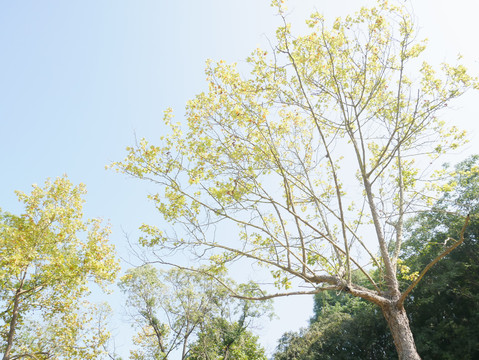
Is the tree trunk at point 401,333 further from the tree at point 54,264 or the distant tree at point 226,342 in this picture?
the distant tree at point 226,342

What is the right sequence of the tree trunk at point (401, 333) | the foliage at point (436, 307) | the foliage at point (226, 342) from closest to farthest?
the tree trunk at point (401, 333)
the foliage at point (436, 307)
the foliage at point (226, 342)

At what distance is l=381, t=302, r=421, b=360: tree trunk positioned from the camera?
4.04m

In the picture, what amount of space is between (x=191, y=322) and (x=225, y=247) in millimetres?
11375

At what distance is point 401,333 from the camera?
13.7 feet

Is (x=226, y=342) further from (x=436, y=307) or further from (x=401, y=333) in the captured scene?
(x=401, y=333)

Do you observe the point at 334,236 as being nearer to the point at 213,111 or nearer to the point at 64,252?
the point at 213,111

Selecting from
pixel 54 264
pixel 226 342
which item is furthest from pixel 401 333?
pixel 226 342

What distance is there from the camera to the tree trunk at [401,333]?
4039 millimetres

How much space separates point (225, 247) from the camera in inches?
182

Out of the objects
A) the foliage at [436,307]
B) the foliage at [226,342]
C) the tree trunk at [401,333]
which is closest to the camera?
the tree trunk at [401,333]

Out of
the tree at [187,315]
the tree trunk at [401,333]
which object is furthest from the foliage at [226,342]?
the tree trunk at [401,333]

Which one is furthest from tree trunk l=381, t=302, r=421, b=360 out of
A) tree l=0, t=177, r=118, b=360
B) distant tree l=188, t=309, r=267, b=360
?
distant tree l=188, t=309, r=267, b=360

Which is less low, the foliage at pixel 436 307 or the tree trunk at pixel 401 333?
the foliage at pixel 436 307

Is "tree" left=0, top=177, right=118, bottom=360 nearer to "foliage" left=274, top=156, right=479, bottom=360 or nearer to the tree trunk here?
the tree trunk
